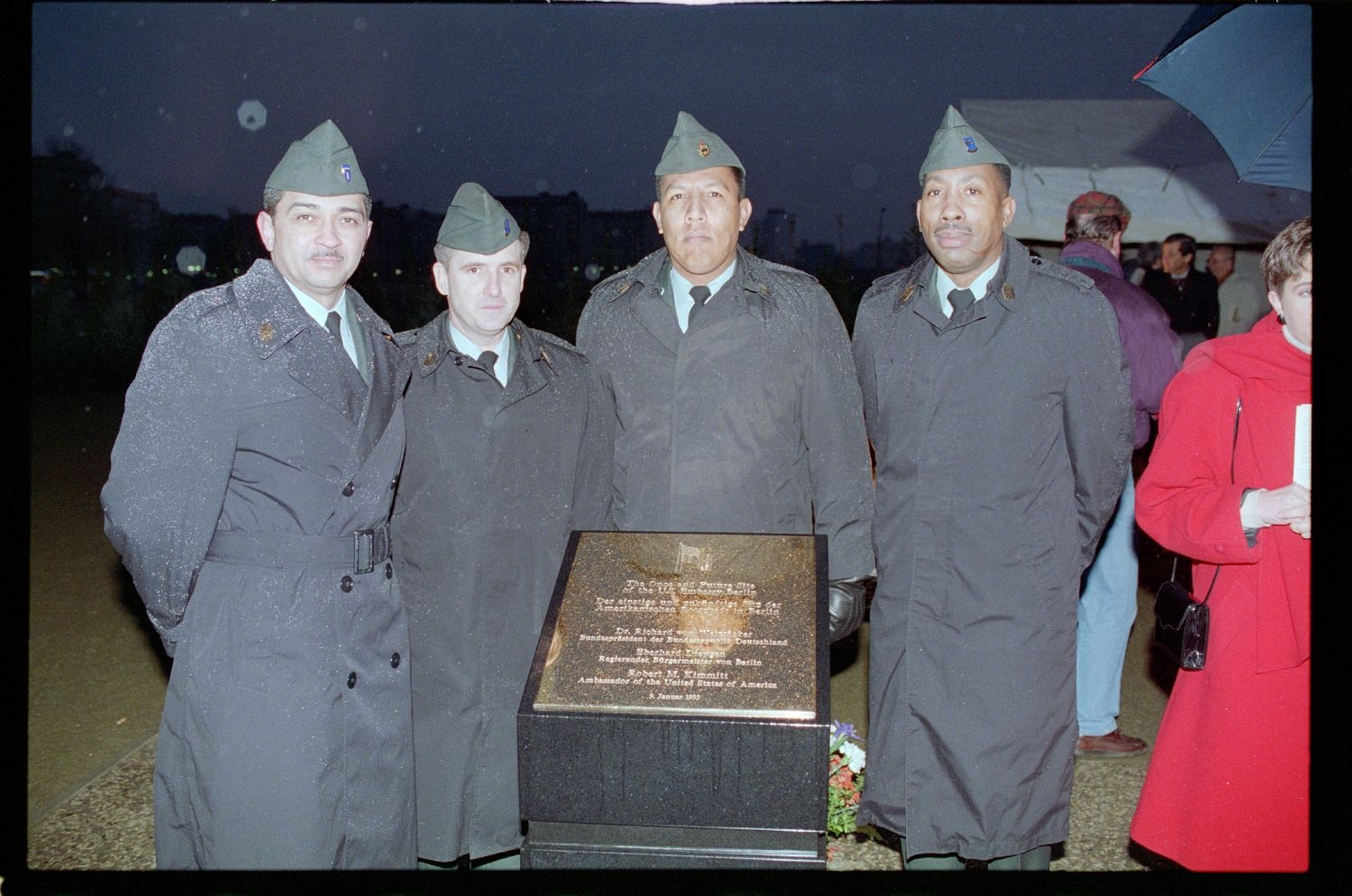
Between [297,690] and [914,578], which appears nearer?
[297,690]

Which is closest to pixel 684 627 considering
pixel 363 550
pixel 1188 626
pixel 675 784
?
pixel 675 784

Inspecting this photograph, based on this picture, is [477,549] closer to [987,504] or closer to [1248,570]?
[987,504]

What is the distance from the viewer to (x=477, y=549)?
3.33 metres

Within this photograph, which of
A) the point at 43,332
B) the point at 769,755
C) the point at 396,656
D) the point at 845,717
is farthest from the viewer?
the point at 43,332

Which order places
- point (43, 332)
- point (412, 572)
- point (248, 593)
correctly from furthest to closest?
1. point (43, 332)
2. point (412, 572)
3. point (248, 593)

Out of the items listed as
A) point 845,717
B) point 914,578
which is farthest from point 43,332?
point 914,578

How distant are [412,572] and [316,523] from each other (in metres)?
0.48

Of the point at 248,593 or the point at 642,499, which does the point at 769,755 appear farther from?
the point at 248,593

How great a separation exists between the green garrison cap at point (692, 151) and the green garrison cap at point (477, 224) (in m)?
0.56

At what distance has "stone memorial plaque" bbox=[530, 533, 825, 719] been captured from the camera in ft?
8.57

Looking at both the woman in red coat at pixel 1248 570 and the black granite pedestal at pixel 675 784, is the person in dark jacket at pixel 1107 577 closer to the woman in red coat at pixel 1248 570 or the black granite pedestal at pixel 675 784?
the woman in red coat at pixel 1248 570

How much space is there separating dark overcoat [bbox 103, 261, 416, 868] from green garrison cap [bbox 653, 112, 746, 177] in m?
1.24

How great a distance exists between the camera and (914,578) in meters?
3.44

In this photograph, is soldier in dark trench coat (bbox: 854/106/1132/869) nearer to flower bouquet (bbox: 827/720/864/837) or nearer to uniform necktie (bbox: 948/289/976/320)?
uniform necktie (bbox: 948/289/976/320)
